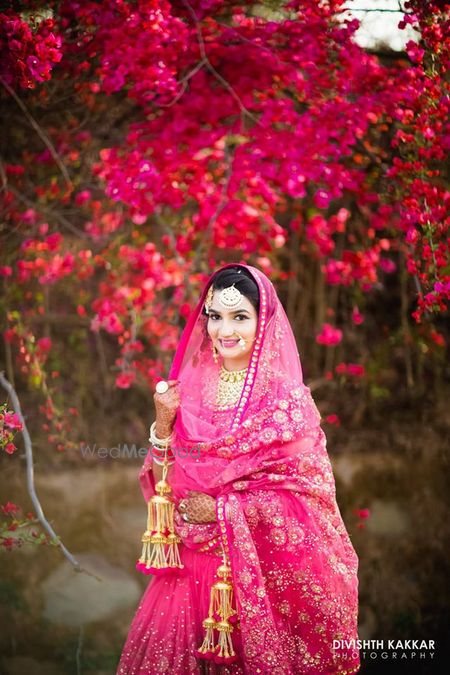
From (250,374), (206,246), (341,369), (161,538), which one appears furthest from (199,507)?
(341,369)

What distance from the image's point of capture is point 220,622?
2.73m

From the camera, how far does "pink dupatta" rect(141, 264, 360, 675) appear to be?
2.76 m

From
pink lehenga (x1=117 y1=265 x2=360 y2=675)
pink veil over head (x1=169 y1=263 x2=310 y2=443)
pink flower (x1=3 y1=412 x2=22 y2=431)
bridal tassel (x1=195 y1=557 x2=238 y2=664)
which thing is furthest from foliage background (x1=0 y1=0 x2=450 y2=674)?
bridal tassel (x1=195 y1=557 x2=238 y2=664)

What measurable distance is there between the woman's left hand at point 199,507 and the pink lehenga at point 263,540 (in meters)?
0.03

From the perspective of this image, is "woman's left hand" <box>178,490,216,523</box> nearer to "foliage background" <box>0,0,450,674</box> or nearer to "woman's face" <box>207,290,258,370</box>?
"woman's face" <box>207,290,258,370</box>

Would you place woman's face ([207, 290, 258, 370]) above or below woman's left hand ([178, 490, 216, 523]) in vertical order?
above

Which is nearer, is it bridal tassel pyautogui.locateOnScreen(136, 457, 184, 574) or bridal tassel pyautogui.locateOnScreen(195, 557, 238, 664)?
bridal tassel pyautogui.locateOnScreen(195, 557, 238, 664)

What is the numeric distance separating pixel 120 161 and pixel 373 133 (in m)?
1.42

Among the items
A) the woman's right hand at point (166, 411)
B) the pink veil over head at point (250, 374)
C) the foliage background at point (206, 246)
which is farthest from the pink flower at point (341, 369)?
the woman's right hand at point (166, 411)

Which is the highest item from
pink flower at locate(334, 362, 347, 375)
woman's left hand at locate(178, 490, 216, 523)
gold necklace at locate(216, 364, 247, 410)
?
gold necklace at locate(216, 364, 247, 410)

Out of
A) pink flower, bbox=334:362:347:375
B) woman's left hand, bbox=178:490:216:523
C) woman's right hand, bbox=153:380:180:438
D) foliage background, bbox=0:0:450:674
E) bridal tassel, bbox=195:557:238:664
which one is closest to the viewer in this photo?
bridal tassel, bbox=195:557:238:664

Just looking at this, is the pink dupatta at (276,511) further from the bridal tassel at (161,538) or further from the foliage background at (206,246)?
the foliage background at (206,246)

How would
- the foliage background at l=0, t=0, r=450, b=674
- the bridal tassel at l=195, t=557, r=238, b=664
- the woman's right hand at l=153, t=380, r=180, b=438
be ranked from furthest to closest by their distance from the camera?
1. the foliage background at l=0, t=0, r=450, b=674
2. the woman's right hand at l=153, t=380, r=180, b=438
3. the bridal tassel at l=195, t=557, r=238, b=664

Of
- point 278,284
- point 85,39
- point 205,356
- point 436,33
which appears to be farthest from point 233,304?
point 278,284
